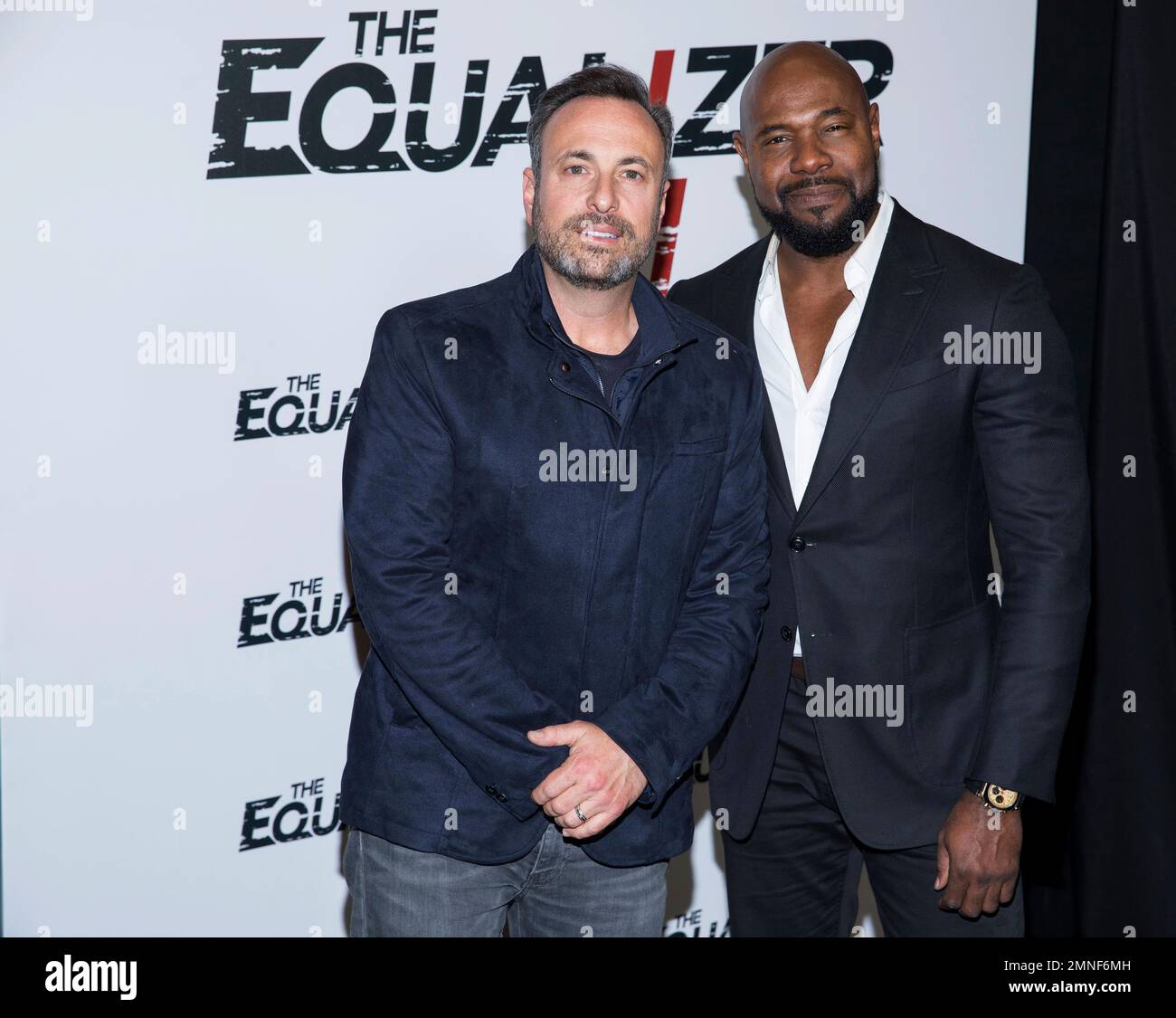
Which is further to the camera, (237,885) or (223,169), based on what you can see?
(237,885)

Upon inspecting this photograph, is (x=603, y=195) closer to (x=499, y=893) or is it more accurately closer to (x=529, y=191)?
(x=529, y=191)

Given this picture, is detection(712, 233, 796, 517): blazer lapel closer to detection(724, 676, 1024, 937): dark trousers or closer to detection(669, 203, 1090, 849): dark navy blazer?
detection(669, 203, 1090, 849): dark navy blazer

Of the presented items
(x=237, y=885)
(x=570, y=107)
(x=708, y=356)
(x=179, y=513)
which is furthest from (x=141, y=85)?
(x=237, y=885)

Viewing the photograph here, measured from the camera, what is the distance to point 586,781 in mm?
1893

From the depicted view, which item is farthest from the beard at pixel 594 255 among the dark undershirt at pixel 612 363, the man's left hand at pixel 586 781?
the man's left hand at pixel 586 781

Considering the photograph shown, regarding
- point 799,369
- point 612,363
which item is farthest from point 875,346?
point 612,363

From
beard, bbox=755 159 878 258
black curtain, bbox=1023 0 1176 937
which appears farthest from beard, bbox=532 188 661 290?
black curtain, bbox=1023 0 1176 937

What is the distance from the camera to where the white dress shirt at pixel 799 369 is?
2.26m

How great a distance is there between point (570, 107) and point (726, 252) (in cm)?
112

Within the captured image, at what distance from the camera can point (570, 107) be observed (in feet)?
6.85

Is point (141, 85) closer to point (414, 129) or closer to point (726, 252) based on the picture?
point (414, 129)

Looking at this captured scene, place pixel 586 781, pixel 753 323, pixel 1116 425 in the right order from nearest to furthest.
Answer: pixel 586 781
pixel 753 323
pixel 1116 425

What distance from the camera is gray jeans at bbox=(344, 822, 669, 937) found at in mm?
1978

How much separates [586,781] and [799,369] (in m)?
0.89
